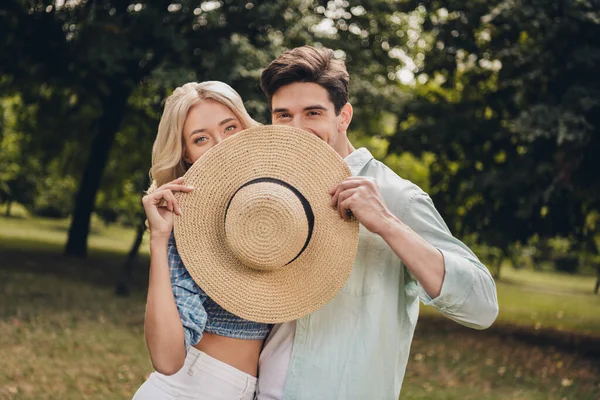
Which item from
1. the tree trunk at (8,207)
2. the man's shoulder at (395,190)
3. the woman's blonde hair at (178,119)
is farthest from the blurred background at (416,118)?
the tree trunk at (8,207)

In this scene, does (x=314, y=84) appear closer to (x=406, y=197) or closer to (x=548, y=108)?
(x=406, y=197)

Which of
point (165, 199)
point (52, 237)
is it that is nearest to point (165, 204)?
point (165, 199)

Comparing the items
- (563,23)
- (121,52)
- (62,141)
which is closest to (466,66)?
(563,23)

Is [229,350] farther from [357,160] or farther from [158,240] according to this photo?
[357,160]

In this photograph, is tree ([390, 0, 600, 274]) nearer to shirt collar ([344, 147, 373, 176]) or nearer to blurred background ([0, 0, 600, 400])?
blurred background ([0, 0, 600, 400])

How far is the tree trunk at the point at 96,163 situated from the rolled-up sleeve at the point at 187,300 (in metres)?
14.3

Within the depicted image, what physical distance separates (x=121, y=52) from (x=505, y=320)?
37.9 ft

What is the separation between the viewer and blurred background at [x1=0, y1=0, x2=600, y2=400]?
9875 millimetres

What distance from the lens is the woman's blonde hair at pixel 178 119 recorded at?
2.99 m

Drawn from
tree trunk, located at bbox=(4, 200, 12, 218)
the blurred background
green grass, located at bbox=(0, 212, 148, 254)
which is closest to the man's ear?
the blurred background

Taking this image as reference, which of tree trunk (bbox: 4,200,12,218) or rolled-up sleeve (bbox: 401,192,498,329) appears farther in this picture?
tree trunk (bbox: 4,200,12,218)

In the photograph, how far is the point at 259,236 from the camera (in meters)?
2.48

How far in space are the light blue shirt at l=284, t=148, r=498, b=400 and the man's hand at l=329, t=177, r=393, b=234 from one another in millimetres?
214

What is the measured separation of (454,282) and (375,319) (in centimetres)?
32
